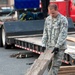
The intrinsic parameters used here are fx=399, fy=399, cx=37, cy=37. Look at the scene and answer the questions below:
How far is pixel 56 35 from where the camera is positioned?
795 cm

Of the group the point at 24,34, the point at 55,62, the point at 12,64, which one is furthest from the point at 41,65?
the point at 24,34

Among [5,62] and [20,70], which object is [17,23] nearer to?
[5,62]

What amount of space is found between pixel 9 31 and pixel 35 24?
1.10 meters

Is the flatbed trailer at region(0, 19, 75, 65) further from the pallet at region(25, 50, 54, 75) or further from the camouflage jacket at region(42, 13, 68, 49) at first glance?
the pallet at region(25, 50, 54, 75)

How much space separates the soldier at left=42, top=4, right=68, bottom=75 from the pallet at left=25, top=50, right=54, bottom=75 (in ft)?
0.64

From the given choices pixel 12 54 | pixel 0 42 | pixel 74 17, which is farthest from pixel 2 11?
pixel 12 54

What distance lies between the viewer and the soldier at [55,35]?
7.81m

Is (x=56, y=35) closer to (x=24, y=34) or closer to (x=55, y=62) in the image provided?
(x=55, y=62)

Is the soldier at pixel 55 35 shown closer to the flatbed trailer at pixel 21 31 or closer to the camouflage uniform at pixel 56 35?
the camouflage uniform at pixel 56 35

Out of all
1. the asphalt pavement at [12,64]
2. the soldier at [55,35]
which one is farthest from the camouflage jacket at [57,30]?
the asphalt pavement at [12,64]

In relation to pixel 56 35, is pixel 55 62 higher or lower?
lower

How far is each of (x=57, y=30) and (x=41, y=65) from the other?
4.19ft

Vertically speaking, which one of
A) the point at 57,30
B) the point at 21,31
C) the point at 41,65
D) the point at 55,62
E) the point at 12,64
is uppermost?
the point at 57,30

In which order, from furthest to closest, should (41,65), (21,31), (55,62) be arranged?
1. (21,31)
2. (55,62)
3. (41,65)
